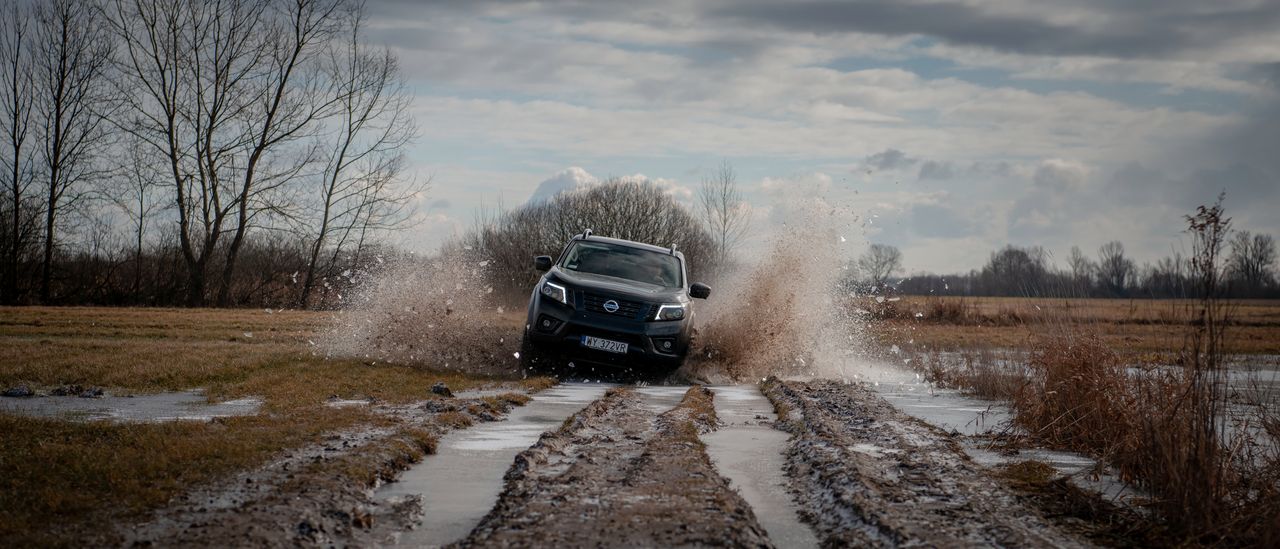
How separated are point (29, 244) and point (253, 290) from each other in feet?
31.8

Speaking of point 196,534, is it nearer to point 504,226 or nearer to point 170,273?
point 170,273

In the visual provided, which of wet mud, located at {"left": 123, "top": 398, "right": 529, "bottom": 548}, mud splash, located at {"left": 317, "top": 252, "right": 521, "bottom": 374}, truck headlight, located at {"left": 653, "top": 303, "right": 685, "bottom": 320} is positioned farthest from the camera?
mud splash, located at {"left": 317, "top": 252, "right": 521, "bottom": 374}

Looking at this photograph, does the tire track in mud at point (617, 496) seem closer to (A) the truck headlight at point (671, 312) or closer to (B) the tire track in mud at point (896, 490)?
(B) the tire track in mud at point (896, 490)

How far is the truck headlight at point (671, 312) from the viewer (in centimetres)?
1579

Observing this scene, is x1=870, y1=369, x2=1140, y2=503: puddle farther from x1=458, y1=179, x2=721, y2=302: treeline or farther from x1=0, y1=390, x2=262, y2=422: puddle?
x1=458, y1=179, x2=721, y2=302: treeline

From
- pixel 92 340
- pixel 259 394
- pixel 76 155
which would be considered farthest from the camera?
pixel 76 155

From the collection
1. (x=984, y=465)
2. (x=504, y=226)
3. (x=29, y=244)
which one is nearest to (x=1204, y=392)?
(x=984, y=465)

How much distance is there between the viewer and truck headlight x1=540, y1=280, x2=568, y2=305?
15648 mm

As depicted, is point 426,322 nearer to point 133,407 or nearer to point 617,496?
point 133,407

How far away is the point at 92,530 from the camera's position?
18.0 ft

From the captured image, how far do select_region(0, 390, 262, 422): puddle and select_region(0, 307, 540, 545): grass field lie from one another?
35 centimetres

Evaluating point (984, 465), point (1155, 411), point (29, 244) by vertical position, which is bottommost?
point (984, 465)

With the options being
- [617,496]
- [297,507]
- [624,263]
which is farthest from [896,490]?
[624,263]

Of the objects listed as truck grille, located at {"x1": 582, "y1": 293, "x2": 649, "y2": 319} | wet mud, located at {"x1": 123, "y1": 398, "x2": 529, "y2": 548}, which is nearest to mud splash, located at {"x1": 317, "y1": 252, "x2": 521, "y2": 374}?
truck grille, located at {"x1": 582, "y1": 293, "x2": 649, "y2": 319}
